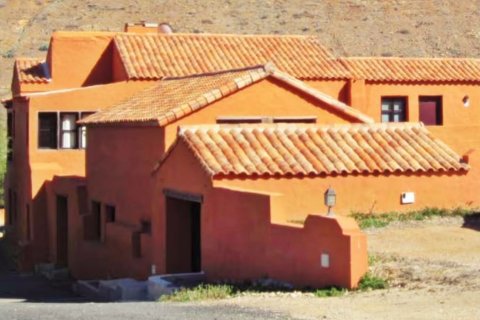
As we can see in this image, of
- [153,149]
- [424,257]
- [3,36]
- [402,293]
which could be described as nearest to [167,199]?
[153,149]

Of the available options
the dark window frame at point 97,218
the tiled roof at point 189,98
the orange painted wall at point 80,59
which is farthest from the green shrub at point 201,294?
the orange painted wall at point 80,59

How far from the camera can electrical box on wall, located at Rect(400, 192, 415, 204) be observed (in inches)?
928

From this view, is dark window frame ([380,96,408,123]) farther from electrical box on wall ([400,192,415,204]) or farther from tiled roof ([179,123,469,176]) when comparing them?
electrical box on wall ([400,192,415,204])

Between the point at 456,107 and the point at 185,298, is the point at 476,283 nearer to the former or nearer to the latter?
the point at 185,298

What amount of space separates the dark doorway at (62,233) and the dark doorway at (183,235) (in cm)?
861

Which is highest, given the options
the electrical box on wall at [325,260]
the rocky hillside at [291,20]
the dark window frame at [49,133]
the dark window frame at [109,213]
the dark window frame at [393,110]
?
the rocky hillside at [291,20]

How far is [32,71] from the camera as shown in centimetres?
3422

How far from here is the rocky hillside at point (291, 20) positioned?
73.5m

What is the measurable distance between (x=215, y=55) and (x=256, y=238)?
15.6 meters

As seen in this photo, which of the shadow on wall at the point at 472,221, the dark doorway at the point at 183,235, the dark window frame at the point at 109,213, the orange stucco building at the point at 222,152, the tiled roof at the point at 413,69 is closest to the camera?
the orange stucco building at the point at 222,152

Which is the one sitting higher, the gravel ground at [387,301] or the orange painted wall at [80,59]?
the orange painted wall at [80,59]

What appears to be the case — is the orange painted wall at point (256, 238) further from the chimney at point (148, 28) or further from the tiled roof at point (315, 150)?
the chimney at point (148, 28)

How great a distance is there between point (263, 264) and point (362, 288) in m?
2.69

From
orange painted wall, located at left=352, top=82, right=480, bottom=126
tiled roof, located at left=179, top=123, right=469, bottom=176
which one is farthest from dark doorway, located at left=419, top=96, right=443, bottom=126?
tiled roof, located at left=179, top=123, right=469, bottom=176
